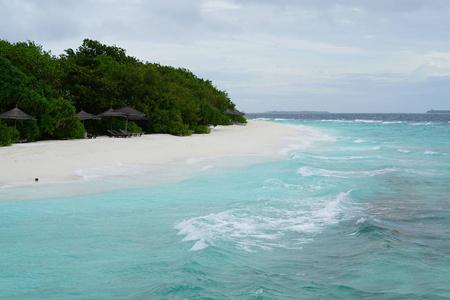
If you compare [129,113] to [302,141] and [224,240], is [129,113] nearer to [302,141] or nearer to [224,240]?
[302,141]

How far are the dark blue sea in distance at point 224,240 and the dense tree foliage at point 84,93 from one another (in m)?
12.2

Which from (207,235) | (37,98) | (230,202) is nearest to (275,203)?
(230,202)

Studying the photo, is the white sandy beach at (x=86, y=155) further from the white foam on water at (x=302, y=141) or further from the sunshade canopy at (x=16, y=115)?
the white foam on water at (x=302, y=141)

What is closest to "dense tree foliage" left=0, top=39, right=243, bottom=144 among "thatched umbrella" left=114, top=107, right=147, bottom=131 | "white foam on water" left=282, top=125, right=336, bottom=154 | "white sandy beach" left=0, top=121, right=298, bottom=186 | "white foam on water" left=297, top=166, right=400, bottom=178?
"thatched umbrella" left=114, top=107, right=147, bottom=131

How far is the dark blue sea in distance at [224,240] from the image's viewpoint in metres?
6.35

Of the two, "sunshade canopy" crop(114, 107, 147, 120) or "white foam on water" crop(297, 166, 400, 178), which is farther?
"sunshade canopy" crop(114, 107, 147, 120)

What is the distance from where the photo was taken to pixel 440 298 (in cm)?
606

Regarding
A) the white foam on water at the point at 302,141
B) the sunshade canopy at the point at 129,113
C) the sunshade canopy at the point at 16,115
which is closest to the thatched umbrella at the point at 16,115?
the sunshade canopy at the point at 16,115

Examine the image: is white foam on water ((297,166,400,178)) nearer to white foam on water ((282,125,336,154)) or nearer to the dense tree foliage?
white foam on water ((282,125,336,154))

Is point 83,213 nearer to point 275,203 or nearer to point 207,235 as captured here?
point 207,235

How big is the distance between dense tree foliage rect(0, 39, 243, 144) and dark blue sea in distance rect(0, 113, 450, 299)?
1216 cm

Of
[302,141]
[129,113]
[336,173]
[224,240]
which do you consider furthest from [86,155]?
[302,141]

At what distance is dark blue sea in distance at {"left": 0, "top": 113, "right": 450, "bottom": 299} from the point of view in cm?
635

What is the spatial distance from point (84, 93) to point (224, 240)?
2601 cm
